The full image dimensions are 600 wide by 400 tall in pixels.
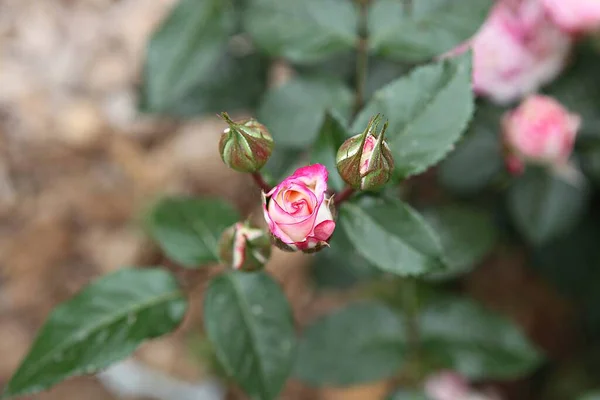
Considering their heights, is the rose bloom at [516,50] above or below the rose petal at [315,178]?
below

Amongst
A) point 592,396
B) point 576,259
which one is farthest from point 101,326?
point 576,259

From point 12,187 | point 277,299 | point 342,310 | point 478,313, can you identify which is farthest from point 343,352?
point 12,187

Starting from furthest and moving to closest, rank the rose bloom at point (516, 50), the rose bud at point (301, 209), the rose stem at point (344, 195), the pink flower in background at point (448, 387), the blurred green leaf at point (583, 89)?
the pink flower in background at point (448, 387), the blurred green leaf at point (583, 89), the rose bloom at point (516, 50), the rose stem at point (344, 195), the rose bud at point (301, 209)

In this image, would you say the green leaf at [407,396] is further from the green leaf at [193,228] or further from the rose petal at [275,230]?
the rose petal at [275,230]

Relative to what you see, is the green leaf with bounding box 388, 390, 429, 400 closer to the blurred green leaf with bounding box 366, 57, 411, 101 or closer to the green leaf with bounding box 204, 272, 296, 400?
the green leaf with bounding box 204, 272, 296, 400

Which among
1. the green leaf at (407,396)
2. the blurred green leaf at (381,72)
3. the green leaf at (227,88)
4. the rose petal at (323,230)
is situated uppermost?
the rose petal at (323,230)

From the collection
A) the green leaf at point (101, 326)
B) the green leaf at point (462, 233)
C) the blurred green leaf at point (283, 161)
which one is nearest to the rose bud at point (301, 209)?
the green leaf at point (101, 326)
